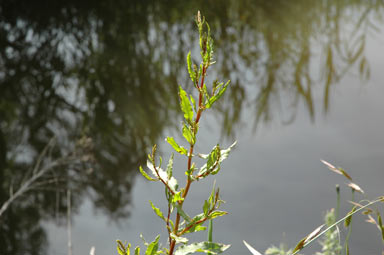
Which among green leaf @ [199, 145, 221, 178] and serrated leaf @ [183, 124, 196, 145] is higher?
serrated leaf @ [183, 124, 196, 145]

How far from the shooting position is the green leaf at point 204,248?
0.21m

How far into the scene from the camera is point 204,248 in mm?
213

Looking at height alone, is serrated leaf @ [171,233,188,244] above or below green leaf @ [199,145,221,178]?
below

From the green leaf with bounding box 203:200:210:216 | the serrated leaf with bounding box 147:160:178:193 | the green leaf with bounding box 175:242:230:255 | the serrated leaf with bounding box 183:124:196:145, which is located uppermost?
the serrated leaf with bounding box 183:124:196:145

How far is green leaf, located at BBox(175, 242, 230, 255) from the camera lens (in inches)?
8.3

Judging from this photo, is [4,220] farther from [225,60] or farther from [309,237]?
[309,237]

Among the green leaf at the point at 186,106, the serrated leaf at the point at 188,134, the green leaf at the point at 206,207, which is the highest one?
the green leaf at the point at 186,106

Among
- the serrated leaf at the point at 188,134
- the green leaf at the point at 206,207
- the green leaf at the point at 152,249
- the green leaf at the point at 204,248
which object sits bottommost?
the green leaf at the point at 204,248

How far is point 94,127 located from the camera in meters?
2.39

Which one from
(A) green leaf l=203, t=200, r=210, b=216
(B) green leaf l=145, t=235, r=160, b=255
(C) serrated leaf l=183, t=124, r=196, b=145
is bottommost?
(B) green leaf l=145, t=235, r=160, b=255

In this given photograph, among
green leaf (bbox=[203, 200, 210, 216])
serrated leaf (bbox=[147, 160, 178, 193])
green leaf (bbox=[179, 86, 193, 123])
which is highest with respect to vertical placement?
green leaf (bbox=[179, 86, 193, 123])

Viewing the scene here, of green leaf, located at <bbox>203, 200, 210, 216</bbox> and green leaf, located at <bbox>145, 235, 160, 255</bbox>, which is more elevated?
green leaf, located at <bbox>203, 200, 210, 216</bbox>

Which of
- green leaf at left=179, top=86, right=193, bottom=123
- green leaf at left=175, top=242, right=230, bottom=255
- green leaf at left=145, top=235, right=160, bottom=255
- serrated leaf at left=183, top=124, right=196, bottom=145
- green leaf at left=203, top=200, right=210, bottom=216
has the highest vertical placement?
green leaf at left=179, top=86, right=193, bottom=123

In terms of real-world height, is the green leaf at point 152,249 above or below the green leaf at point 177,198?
below
